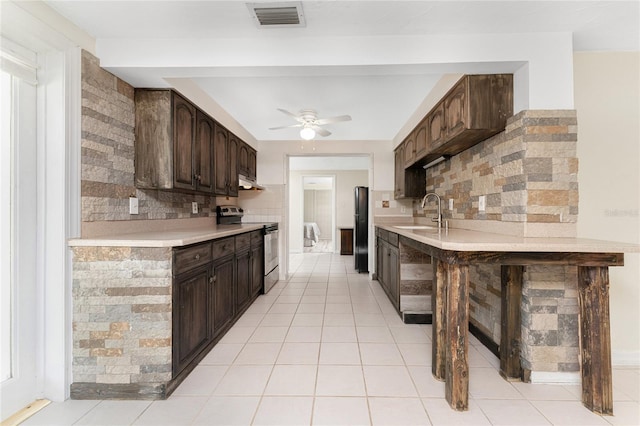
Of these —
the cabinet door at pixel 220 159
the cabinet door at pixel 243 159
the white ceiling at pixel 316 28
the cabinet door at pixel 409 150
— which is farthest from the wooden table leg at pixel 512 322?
the cabinet door at pixel 243 159

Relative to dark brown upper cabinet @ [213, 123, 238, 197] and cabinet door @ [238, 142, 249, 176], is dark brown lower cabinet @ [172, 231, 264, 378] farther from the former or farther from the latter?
cabinet door @ [238, 142, 249, 176]

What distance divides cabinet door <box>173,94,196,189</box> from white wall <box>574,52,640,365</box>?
119 inches

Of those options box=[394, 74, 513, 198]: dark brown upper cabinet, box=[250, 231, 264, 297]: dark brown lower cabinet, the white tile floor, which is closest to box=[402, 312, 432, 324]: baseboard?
the white tile floor

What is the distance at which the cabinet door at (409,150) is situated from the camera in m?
3.56

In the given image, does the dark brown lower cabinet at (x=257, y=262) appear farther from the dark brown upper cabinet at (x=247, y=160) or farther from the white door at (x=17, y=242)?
the white door at (x=17, y=242)

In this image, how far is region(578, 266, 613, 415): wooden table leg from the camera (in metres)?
1.58

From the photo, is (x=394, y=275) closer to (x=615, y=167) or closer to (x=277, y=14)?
(x=615, y=167)

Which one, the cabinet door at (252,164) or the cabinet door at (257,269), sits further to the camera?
the cabinet door at (252,164)

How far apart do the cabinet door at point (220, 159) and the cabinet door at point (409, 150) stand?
7.37ft

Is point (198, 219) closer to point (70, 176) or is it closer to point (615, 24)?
point (70, 176)

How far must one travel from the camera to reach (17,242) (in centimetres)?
161

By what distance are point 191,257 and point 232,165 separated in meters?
1.97

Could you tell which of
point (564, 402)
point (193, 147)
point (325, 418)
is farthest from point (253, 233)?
point (564, 402)

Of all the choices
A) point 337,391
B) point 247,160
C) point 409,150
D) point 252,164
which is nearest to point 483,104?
point 409,150
